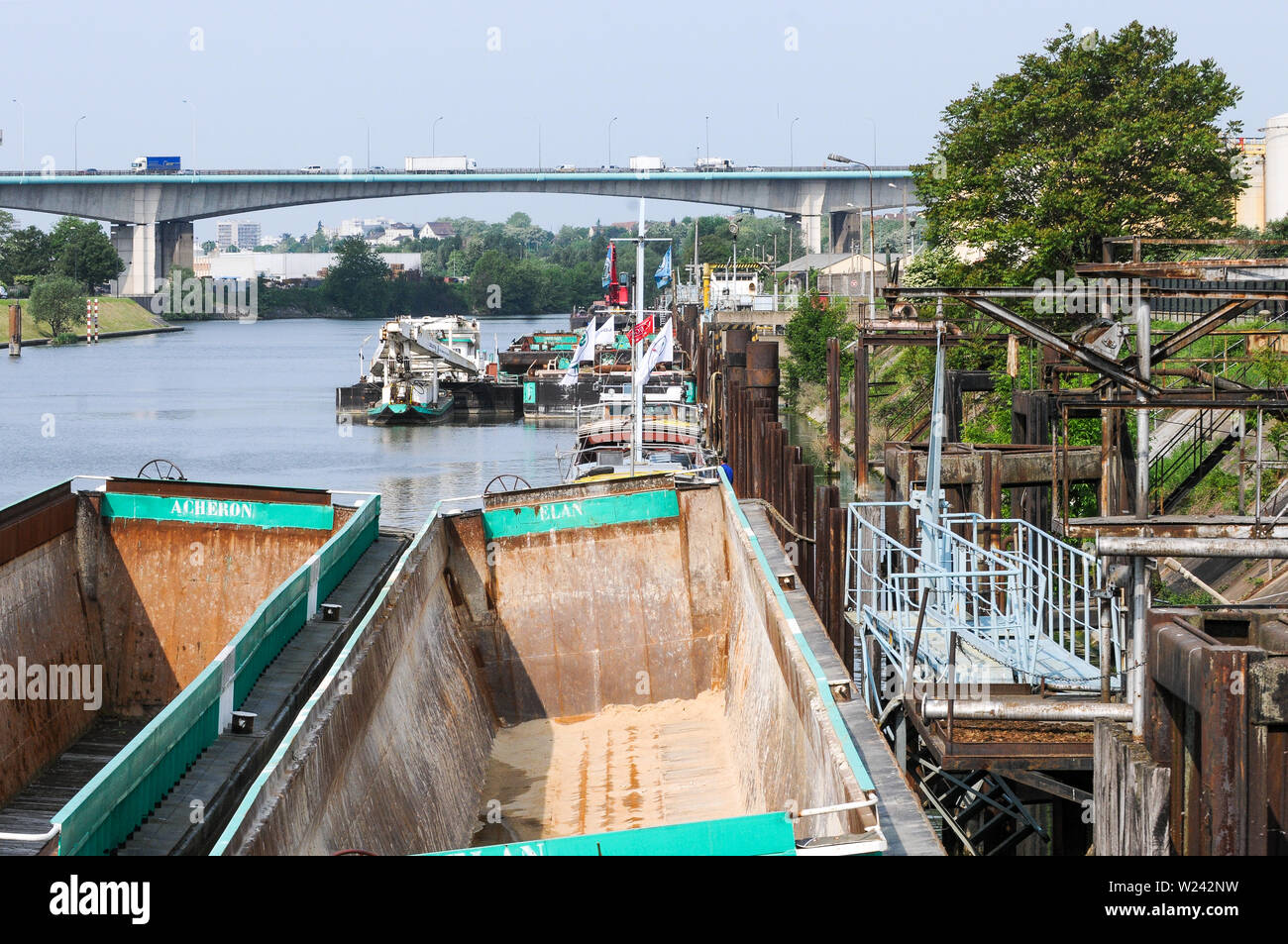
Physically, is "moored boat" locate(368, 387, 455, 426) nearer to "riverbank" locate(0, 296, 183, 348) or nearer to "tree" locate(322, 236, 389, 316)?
"riverbank" locate(0, 296, 183, 348)

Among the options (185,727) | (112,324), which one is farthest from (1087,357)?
(112,324)

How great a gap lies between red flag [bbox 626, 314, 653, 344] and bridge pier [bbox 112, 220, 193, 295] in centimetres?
10385

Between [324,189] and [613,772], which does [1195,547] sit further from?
[324,189]

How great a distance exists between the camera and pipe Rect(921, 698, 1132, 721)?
31.0 feet

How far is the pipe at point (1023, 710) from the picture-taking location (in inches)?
372

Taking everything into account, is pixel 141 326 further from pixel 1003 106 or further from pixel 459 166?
pixel 1003 106

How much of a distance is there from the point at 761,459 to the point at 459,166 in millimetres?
106392

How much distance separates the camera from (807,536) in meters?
16.3

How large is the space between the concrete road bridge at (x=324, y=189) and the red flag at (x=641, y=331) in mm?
90020

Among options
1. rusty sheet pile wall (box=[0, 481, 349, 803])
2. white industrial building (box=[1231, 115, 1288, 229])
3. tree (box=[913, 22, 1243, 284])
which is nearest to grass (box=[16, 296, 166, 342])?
white industrial building (box=[1231, 115, 1288, 229])

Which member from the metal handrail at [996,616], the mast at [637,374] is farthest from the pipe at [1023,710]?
the mast at [637,374]

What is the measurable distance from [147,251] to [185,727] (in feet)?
412

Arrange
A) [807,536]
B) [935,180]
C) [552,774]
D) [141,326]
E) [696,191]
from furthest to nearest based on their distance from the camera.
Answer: [141,326], [696,191], [935,180], [807,536], [552,774]
